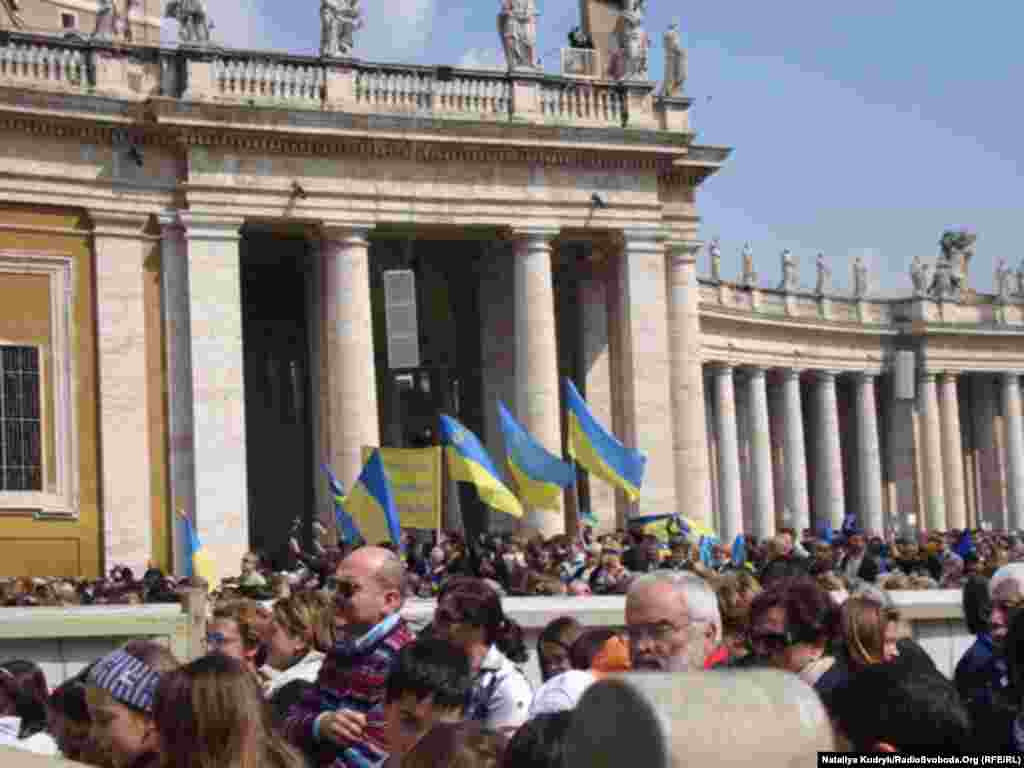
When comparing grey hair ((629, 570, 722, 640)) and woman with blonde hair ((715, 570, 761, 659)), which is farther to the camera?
woman with blonde hair ((715, 570, 761, 659))

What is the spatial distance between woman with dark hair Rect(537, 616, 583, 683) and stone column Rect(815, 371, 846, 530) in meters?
55.3

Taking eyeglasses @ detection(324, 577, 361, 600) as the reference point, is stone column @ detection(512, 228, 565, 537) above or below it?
above

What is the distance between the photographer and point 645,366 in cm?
4078

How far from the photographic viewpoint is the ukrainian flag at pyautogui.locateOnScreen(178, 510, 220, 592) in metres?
31.9

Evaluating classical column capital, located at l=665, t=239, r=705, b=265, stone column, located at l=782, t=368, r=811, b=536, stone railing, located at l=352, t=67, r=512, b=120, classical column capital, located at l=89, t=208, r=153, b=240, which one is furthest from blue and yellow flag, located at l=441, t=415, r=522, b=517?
stone column, located at l=782, t=368, r=811, b=536

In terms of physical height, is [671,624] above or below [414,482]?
below

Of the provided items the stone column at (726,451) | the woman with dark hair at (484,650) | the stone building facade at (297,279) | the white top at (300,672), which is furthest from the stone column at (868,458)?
the woman with dark hair at (484,650)

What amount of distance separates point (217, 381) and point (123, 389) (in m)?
1.74

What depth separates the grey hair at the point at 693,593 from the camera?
28.8ft

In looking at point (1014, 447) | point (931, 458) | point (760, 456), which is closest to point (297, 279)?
point (760, 456)

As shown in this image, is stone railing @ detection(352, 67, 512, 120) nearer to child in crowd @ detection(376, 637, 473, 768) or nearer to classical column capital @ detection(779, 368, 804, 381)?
classical column capital @ detection(779, 368, 804, 381)

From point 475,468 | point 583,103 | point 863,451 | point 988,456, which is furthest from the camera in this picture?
point 988,456

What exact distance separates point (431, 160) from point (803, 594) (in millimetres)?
30630

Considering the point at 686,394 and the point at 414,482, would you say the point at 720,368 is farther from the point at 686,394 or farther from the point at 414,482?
the point at 414,482
